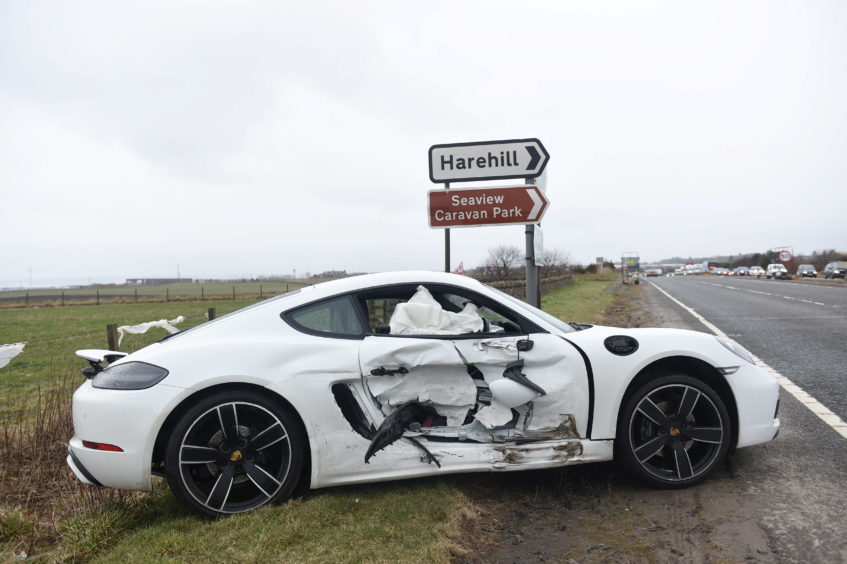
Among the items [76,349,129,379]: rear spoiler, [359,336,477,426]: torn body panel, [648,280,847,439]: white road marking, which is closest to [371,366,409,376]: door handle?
[359,336,477,426]: torn body panel

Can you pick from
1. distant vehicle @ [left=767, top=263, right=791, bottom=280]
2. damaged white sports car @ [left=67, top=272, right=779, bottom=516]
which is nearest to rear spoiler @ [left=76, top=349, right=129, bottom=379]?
damaged white sports car @ [left=67, top=272, right=779, bottom=516]

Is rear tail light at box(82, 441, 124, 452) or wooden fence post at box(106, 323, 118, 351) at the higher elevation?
wooden fence post at box(106, 323, 118, 351)

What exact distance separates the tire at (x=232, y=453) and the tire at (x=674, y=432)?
205cm

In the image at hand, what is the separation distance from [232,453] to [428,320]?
1.43 meters

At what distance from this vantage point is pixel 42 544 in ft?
9.80

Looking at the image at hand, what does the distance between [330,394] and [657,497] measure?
210 centimetres

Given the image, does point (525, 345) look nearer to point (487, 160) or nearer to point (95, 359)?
point (95, 359)

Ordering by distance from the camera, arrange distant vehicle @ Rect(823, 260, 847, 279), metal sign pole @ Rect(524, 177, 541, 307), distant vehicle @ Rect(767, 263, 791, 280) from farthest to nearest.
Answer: distant vehicle @ Rect(767, 263, 791, 280) < distant vehicle @ Rect(823, 260, 847, 279) < metal sign pole @ Rect(524, 177, 541, 307)

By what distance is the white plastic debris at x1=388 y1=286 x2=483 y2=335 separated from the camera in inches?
137

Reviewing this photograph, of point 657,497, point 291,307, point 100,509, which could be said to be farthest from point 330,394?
point 657,497

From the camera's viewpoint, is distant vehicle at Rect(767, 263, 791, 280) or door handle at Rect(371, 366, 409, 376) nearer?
door handle at Rect(371, 366, 409, 376)

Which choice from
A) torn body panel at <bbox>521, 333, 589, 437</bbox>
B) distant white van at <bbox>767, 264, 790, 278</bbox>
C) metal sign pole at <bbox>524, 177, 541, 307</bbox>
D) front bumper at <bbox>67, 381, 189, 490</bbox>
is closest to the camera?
front bumper at <bbox>67, 381, 189, 490</bbox>

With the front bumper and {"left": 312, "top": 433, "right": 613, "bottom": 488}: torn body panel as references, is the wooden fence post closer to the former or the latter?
the front bumper

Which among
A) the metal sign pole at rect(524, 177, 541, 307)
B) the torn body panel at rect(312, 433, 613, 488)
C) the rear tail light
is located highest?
the metal sign pole at rect(524, 177, 541, 307)
